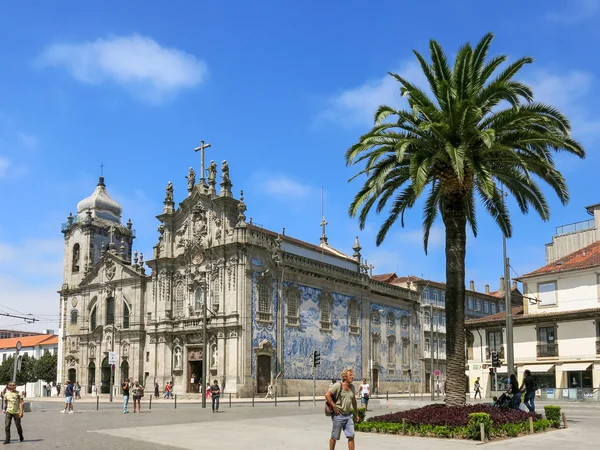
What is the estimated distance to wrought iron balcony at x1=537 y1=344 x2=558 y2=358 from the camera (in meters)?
43.6

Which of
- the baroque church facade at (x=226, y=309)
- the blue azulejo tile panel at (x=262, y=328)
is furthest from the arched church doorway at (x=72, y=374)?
the blue azulejo tile panel at (x=262, y=328)

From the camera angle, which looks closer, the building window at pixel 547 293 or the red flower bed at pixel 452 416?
the red flower bed at pixel 452 416

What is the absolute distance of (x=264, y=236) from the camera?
53938mm

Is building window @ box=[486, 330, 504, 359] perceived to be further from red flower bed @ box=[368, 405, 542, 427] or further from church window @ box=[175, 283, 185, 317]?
red flower bed @ box=[368, 405, 542, 427]

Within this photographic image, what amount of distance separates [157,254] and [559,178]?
139ft

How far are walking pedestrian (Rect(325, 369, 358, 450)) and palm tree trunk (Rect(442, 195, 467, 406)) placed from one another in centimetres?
869

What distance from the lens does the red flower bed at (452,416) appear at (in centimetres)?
1888

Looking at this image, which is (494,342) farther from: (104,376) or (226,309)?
(104,376)

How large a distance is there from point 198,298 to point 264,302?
20.7 feet

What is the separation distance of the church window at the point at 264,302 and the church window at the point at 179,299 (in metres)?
8.17

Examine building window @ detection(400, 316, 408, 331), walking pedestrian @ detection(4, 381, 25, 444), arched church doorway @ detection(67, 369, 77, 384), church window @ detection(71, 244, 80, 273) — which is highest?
church window @ detection(71, 244, 80, 273)

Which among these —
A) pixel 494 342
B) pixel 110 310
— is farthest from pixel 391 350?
pixel 110 310

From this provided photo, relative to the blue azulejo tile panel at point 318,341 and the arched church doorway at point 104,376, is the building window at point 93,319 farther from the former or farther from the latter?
the blue azulejo tile panel at point 318,341

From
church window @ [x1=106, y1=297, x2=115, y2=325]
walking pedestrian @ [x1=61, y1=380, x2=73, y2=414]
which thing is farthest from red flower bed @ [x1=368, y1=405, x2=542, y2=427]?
church window @ [x1=106, y1=297, x2=115, y2=325]
